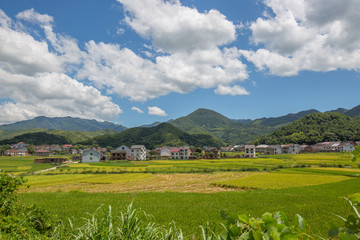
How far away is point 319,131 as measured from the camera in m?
130

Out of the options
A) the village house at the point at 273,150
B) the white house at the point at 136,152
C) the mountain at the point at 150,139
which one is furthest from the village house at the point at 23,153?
the village house at the point at 273,150

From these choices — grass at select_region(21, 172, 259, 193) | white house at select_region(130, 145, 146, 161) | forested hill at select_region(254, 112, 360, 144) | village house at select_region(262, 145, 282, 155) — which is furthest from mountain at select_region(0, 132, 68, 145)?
grass at select_region(21, 172, 259, 193)

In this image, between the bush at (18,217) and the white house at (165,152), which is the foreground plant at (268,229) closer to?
the bush at (18,217)

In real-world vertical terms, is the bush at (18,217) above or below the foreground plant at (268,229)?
below

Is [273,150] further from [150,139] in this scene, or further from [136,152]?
[150,139]

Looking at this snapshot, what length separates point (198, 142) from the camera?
631 ft

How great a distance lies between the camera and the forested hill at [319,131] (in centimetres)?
12131

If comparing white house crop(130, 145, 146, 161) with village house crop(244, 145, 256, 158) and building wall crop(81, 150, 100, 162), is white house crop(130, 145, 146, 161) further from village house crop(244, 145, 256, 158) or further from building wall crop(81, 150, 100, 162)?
village house crop(244, 145, 256, 158)

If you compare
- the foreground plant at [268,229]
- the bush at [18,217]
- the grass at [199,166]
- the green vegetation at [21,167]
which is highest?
the foreground plant at [268,229]

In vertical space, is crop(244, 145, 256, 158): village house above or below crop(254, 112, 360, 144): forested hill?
below

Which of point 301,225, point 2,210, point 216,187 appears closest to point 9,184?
point 2,210

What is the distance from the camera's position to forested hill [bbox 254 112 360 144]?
121 m

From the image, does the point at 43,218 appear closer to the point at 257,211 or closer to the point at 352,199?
the point at 352,199

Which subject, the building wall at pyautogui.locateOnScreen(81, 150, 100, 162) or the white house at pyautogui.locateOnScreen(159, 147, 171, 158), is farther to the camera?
the white house at pyautogui.locateOnScreen(159, 147, 171, 158)
